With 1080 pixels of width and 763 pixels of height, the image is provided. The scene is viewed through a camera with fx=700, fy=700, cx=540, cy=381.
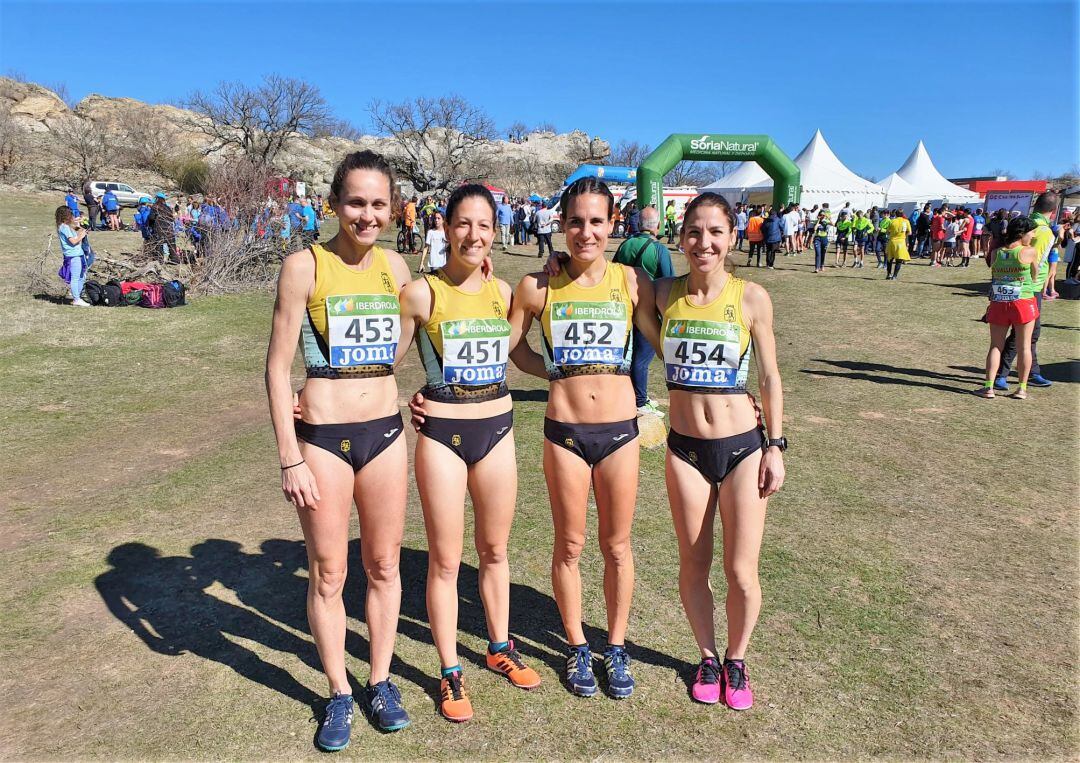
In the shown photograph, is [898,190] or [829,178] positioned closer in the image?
[829,178]

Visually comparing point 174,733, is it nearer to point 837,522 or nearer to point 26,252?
point 837,522

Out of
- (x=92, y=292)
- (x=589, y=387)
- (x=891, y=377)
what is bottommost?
(x=891, y=377)

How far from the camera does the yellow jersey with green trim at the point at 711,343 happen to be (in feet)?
10.1

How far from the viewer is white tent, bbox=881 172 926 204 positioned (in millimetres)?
35031

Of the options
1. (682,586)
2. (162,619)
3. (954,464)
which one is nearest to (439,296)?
(682,586)

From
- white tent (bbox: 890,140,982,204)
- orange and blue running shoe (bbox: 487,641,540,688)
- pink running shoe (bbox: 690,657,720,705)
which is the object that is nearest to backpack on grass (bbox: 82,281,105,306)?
orange and blue running shoe (bbox: 487,641,540,688)

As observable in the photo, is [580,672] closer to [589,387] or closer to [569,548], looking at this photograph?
[569,548]

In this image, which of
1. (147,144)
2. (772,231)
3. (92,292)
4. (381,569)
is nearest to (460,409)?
(381,569)

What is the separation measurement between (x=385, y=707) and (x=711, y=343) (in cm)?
214

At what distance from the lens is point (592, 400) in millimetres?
3184

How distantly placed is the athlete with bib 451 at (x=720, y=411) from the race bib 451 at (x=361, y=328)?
123 centimetres

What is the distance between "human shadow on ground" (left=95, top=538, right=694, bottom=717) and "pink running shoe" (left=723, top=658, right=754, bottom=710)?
0.84 ft

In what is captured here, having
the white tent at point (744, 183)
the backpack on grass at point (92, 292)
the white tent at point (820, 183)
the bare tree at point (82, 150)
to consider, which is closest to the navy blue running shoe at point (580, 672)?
the backpack on grass at point (92, 292)

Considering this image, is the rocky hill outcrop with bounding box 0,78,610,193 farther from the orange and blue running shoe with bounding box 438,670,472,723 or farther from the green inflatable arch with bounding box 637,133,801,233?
the orange and blue running shoe with bounding box 438,670,472,723
